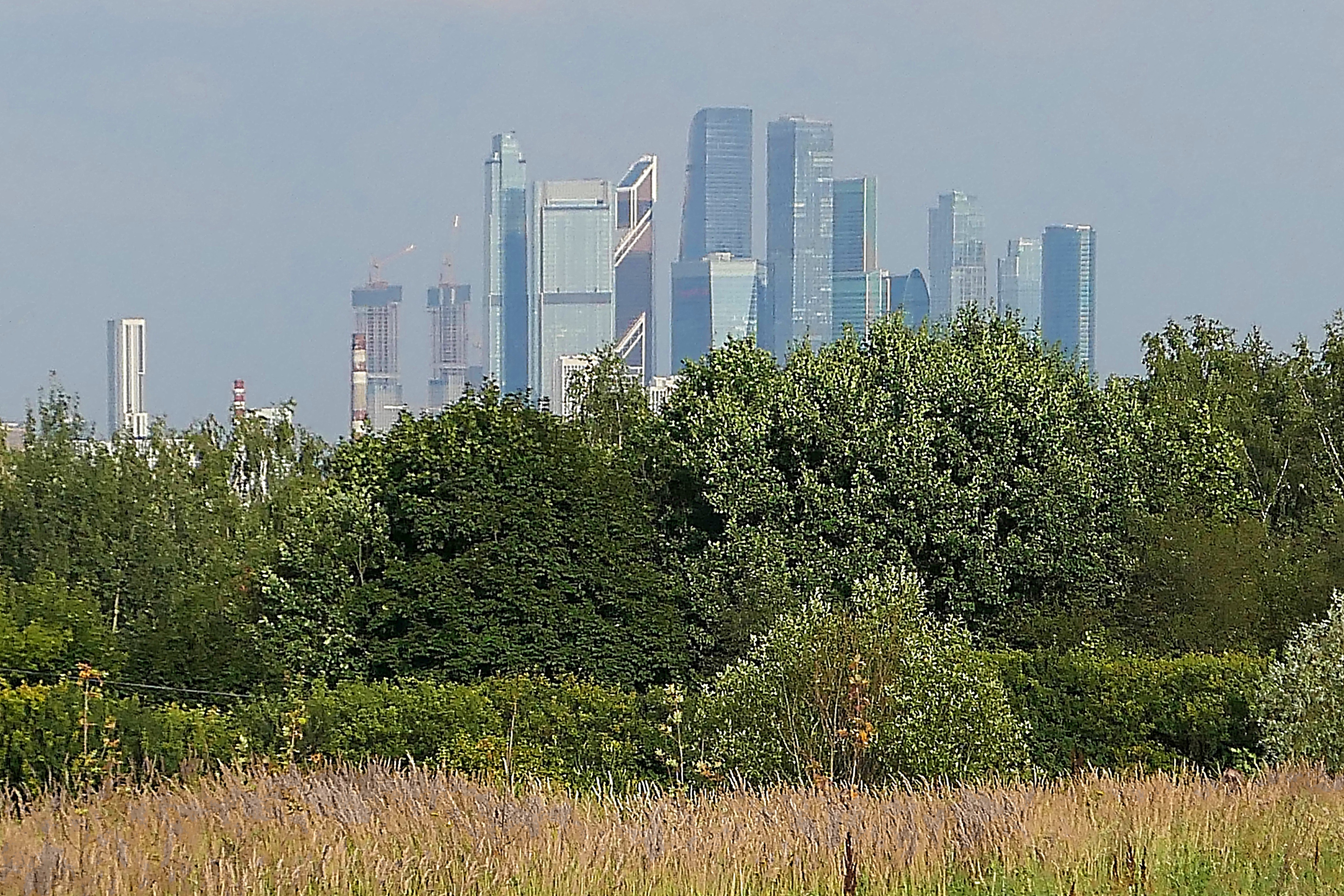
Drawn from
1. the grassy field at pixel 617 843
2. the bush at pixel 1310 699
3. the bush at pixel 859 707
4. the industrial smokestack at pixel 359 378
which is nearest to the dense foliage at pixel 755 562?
the bush at pixel 1310 699

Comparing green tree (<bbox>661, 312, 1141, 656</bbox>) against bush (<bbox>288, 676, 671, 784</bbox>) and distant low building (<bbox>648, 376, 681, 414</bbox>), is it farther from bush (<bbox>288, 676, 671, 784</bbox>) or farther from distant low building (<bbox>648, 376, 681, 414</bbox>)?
bush (<bbox>288, 676, 671, 784</bbox>)

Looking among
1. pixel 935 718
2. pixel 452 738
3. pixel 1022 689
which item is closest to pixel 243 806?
pixel 935 718

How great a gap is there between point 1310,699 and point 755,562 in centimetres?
1406

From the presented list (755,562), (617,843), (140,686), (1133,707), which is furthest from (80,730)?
(140,686)

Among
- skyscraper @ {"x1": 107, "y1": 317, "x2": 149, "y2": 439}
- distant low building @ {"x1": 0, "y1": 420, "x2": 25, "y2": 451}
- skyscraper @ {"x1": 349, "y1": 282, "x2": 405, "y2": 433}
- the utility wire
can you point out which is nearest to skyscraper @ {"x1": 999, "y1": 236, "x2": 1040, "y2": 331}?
skyscraper @ {"x1": 349, "y1": 282, "x2": 405, "y2": 433}

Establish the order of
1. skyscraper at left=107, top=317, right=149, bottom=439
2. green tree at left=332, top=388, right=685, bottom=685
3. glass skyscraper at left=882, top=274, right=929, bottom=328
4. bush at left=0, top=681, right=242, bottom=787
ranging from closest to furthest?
bush at left=0, top=681, right=242, bottom=787, green tree at left=332, top=388, right=685, bottom=685, skyscraper at left=107, top=317, right=149, bottom=439, glass skyscraper at left=882, top=274, right=929, bottom=328

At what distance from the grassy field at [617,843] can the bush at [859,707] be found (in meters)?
6.18

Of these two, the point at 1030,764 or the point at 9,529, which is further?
the point at 9,529

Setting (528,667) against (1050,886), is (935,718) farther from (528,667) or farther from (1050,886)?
(528,667)

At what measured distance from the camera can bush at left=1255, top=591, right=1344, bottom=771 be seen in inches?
642

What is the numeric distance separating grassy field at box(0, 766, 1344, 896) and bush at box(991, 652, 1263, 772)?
13.8 m

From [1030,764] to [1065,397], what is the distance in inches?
638

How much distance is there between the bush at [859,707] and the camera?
51.9 ft

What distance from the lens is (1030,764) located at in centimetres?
1736
